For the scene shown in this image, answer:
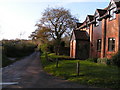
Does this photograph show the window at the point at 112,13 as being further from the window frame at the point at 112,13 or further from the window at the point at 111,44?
the window at the point at 111,44

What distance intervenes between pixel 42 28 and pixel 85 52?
1405 cm

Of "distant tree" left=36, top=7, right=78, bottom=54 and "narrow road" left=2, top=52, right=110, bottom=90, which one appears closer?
"narrow road" left=2, top=52, right=110, bottom=90

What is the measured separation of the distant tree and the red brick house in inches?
424

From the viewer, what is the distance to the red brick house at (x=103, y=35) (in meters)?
19.1

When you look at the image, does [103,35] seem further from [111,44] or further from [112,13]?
[112,13]

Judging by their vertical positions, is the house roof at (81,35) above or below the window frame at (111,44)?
above

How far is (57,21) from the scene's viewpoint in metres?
38.8

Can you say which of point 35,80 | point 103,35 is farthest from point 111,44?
point 35,80

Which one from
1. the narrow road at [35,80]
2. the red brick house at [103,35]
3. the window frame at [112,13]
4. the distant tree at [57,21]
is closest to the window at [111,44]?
the red brick house at [103,35]

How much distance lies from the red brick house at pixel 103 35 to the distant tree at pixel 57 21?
10768mm

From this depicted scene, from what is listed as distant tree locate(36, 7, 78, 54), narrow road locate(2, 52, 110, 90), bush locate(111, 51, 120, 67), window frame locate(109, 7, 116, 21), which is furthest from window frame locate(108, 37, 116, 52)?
distant tree locate(36, 7, 78, 54)

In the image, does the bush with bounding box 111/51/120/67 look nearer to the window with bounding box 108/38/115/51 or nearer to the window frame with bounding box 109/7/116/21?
the window with bounding box 108/38/115/51

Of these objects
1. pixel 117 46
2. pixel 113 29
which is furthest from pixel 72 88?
pixel 113 29

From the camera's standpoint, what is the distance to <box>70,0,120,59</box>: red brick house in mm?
19062
